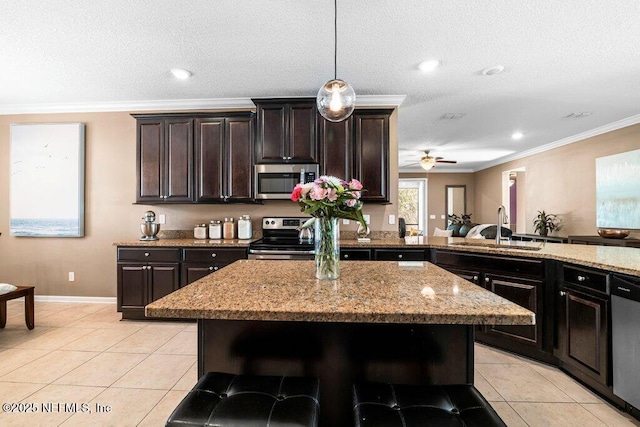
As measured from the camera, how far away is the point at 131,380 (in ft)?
7.32

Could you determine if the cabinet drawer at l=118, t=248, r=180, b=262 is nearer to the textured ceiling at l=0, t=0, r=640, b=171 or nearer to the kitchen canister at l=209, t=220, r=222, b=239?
the kitchen canister at l=209, t=220, r=222, b=239

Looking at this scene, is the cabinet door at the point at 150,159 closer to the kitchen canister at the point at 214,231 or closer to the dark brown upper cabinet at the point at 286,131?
the kitchen canister at the point at 214,231

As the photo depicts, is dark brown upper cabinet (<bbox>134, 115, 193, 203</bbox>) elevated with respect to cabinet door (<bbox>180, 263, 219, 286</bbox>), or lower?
elevated

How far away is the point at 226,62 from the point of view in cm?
292

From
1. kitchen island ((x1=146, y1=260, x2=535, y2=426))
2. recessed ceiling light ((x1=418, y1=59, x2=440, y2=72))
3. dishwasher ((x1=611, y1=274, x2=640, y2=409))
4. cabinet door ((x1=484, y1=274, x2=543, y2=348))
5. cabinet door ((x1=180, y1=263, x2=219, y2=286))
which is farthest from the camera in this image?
cabinet door ((x1=180, y1=263, x2=219, y2=286))

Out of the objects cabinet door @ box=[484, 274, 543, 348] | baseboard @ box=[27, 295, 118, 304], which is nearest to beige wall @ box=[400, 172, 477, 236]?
cabinet door @ box=[484, 274, 543, 348]

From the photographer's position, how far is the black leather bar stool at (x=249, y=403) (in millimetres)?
931

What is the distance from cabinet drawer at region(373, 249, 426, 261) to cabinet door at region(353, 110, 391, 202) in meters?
0.66

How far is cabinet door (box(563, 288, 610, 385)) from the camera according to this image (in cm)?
201

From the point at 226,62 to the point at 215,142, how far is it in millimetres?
1021

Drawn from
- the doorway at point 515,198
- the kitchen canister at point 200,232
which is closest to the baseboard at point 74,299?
the kitchen canister at point 200,232

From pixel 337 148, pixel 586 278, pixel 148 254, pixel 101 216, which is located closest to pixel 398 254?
pixel 337 148

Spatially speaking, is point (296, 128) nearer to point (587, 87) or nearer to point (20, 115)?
point (587, 87)

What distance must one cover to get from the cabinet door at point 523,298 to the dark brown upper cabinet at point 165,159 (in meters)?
3.32
